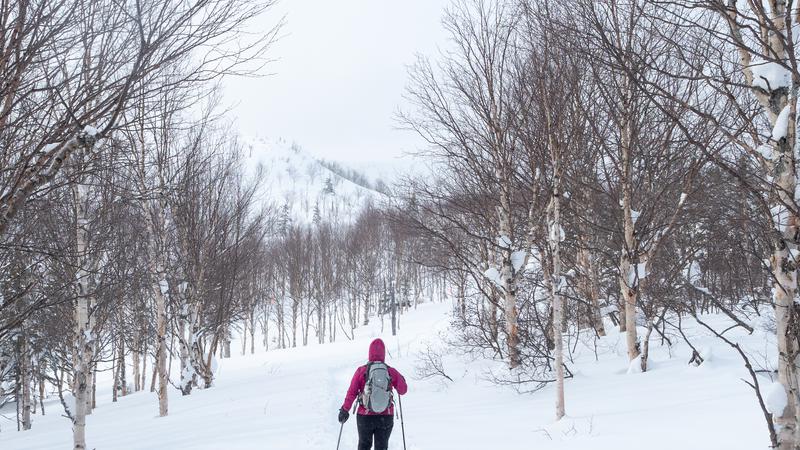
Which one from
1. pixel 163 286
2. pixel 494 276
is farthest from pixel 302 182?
pixel 494 276

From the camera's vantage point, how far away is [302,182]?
146000 millimetres

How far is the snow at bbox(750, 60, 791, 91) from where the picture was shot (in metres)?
3.10

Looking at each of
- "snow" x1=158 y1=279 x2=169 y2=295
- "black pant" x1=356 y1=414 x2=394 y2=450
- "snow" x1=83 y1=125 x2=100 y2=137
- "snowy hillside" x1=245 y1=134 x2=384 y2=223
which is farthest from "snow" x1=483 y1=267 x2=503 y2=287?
"snowy hillside" x1=245 y1=134 x2=384 y2=223

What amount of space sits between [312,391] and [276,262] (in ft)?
106

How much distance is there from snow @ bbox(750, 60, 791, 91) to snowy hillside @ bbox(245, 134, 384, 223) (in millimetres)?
108593

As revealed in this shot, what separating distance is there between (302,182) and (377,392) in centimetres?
14416

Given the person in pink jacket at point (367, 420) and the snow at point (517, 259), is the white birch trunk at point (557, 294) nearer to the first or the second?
the person in pink jacket at point (367, 420)

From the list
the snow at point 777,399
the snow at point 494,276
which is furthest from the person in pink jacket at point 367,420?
the snow at point 494,276

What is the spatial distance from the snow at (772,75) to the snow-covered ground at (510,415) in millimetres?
3081

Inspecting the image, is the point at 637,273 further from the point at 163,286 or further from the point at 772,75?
the point at 163,286

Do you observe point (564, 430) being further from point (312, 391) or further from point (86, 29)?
point (312, 391)

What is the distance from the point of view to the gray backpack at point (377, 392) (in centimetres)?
564

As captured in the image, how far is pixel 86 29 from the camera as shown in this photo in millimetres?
3545

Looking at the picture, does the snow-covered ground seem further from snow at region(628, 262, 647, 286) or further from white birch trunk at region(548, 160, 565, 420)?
snow at region(628, 262, 647, 286)
